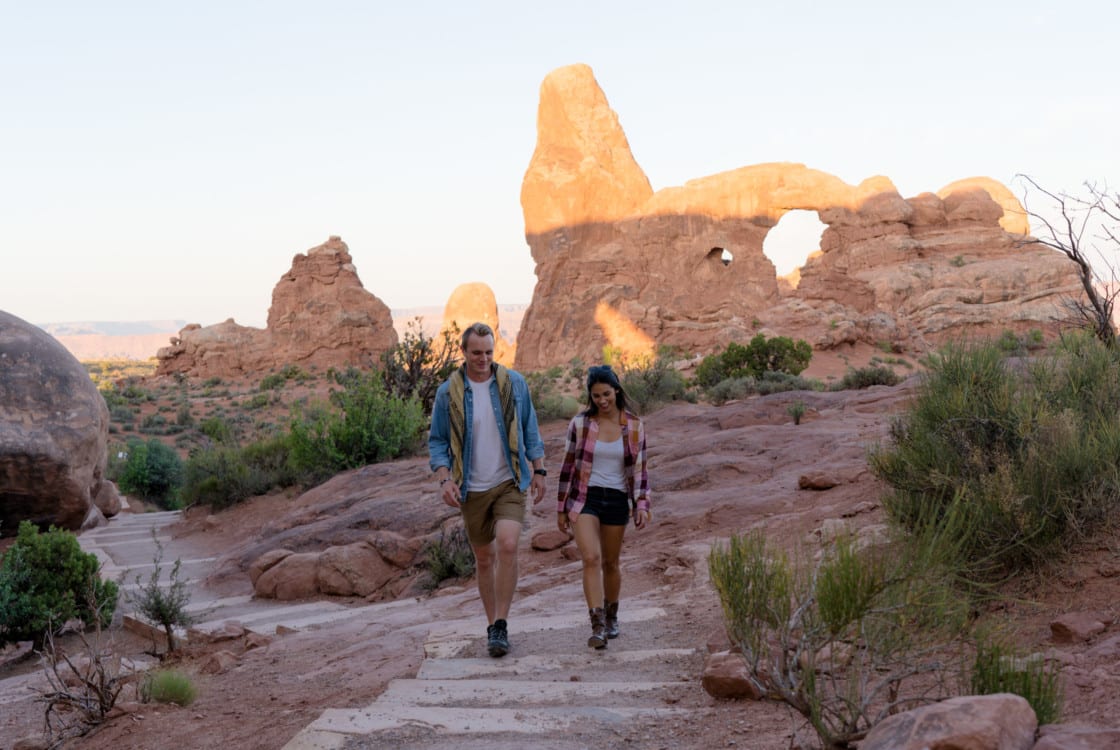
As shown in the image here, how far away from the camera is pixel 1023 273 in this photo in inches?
1593

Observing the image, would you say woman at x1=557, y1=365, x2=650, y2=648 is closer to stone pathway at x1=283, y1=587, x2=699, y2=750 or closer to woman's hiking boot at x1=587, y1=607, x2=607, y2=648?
woman's hiking boot at x1=587, y1=607, x2=607, y2=648

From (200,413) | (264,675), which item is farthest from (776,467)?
(200,413)

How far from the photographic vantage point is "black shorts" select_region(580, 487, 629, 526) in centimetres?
519

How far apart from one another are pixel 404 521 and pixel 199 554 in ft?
12.6

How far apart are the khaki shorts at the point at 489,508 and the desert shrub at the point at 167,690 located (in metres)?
1.66

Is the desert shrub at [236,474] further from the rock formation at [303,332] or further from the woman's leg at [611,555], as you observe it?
the rock formation at [303,332]

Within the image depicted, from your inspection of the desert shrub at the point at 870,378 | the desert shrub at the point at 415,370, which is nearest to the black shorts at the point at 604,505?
the desert shrub at the point at 415,370

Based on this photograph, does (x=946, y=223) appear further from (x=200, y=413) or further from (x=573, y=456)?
(x=573, y=456)

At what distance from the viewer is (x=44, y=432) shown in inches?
440

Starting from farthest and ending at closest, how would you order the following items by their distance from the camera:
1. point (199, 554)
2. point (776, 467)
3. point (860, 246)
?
point (860, 246)
point (199, 554)
point (776, 467)

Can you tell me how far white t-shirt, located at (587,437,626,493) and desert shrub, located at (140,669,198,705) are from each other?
7.77 feet

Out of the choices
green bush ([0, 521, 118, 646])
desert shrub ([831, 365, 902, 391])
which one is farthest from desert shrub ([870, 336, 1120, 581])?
desert shrub ([831, 365, 902, 391])

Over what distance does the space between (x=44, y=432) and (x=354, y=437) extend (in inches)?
177

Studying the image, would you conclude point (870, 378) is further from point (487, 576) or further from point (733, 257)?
point (733, 257)
